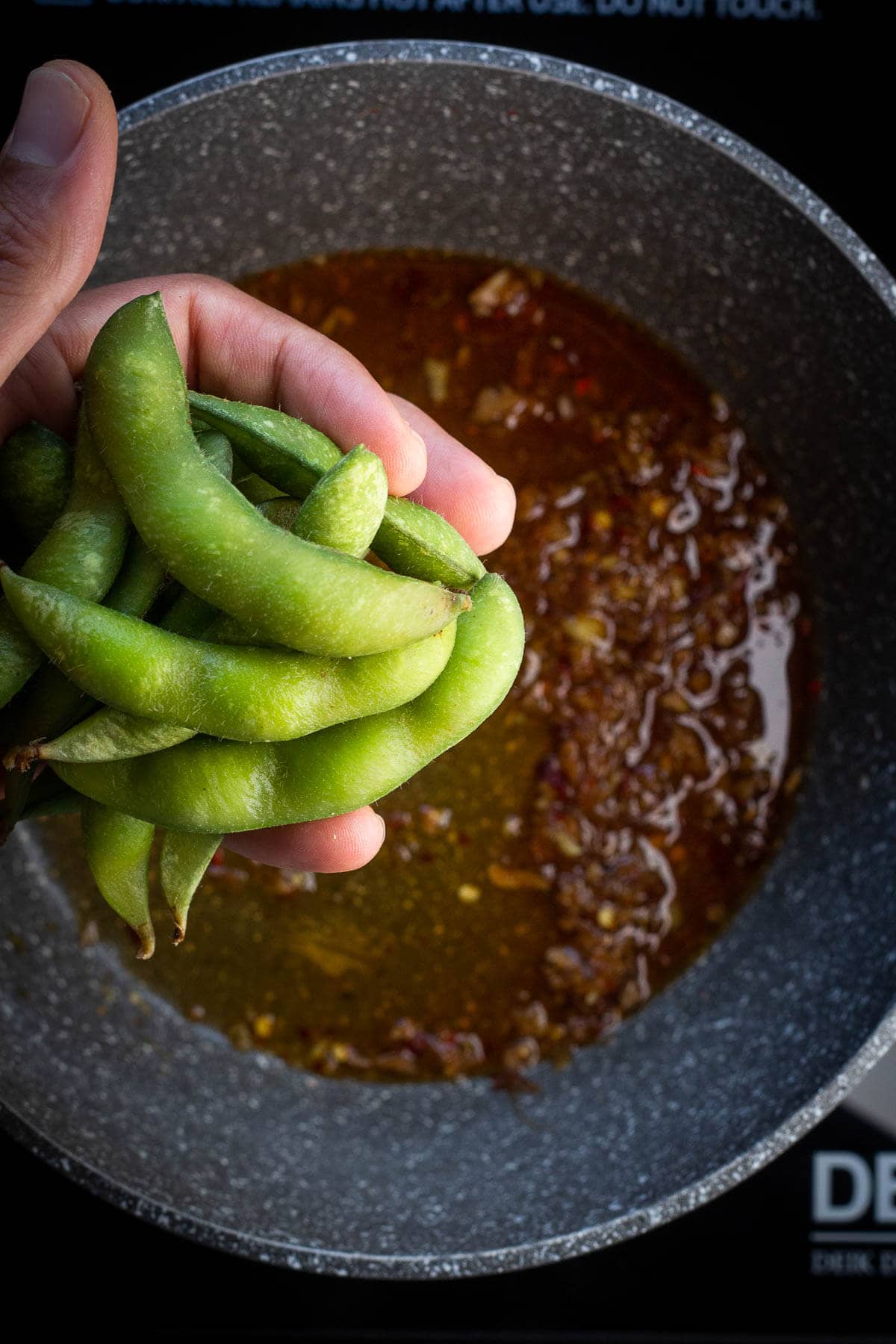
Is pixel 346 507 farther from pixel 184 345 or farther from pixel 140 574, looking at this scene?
pixel 184 345

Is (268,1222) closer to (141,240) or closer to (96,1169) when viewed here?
(96,1169)

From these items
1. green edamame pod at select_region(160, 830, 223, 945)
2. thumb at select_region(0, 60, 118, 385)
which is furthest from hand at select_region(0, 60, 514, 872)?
green edamame pod at select_region(160, 830, 223, 945)

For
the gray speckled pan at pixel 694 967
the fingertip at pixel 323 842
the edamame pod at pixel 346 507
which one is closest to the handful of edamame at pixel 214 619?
the edamame pod at pixel 346 507

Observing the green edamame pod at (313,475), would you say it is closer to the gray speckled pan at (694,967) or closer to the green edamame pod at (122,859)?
the green edamame pod at (122,859)

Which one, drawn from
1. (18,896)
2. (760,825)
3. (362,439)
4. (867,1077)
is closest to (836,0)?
(362,439)

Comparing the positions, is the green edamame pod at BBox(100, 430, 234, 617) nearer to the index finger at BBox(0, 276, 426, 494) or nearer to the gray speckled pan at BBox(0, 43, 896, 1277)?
the index finger at BBox(0, 276, 426, 494)
